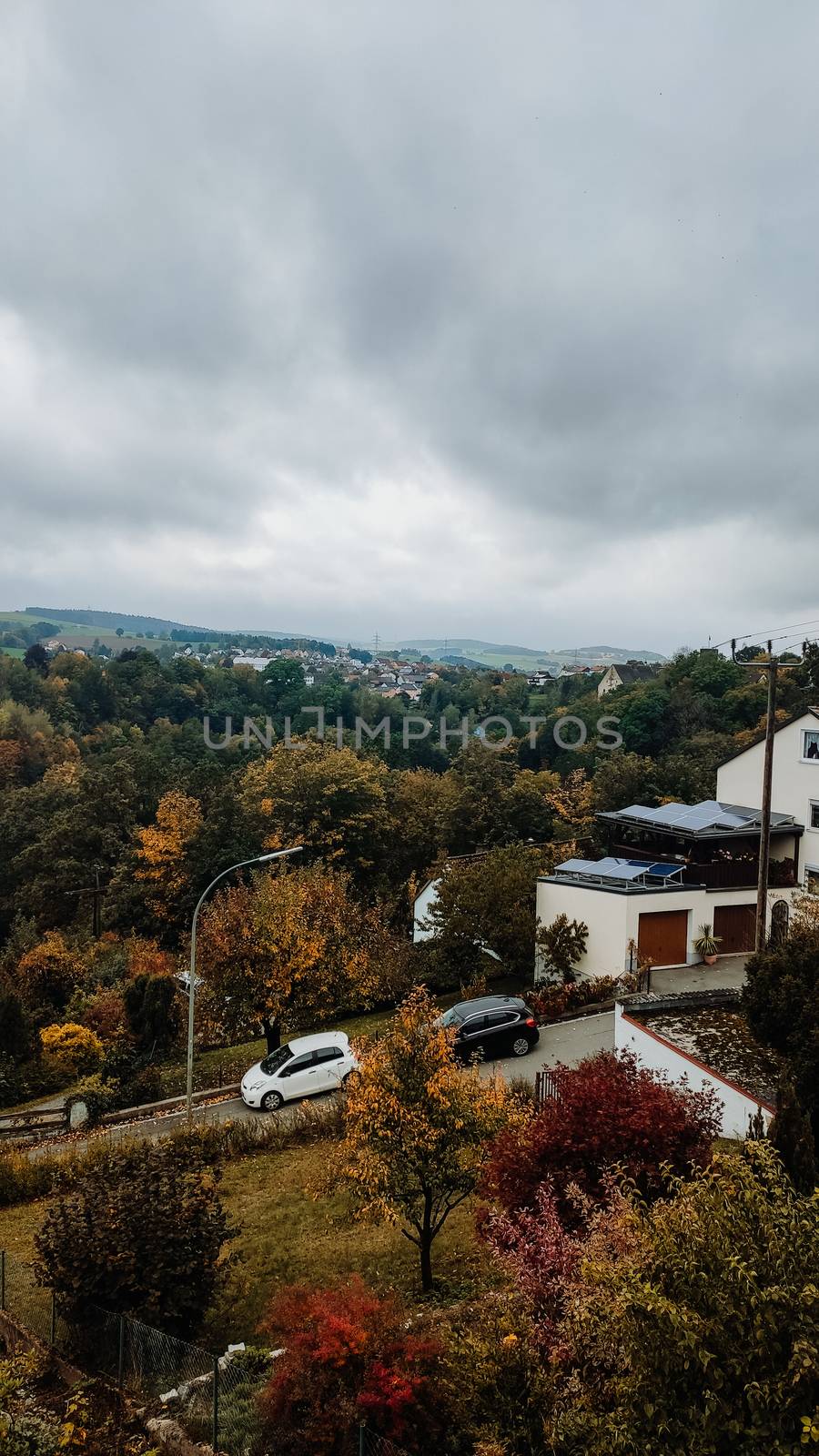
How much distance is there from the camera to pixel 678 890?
23281mm

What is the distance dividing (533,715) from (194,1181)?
71500mm

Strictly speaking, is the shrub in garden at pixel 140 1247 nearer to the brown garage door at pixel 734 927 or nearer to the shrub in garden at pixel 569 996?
the shrub in garden at pixel 569 996

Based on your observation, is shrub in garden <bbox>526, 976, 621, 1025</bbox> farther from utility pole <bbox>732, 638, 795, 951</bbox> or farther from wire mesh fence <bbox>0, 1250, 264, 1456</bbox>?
wire mesh fence <bbox>0, 1250, 264, 1456</bbox>

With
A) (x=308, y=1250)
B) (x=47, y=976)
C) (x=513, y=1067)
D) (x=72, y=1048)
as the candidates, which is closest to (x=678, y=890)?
(x=513, y=1067)

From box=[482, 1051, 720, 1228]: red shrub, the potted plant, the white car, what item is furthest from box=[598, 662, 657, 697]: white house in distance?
box=[482, 1051, 720, 1228]: red shrub

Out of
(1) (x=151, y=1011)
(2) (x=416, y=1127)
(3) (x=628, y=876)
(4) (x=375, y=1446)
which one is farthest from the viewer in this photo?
(3) (x=628, y=876)

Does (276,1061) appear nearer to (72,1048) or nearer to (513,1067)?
(513,1067)

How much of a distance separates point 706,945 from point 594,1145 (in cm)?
1630

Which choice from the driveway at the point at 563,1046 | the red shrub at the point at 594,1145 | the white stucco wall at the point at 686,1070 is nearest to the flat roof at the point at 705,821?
the driveway at the point at 563,1046

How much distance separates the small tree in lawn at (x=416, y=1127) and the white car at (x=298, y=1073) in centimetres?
826

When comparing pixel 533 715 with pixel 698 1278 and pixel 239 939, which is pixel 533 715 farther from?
pixel 698 1278

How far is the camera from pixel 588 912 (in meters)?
23.9

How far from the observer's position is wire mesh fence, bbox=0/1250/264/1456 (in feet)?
24.1

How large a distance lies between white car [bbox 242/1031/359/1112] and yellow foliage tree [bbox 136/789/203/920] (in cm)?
1916
